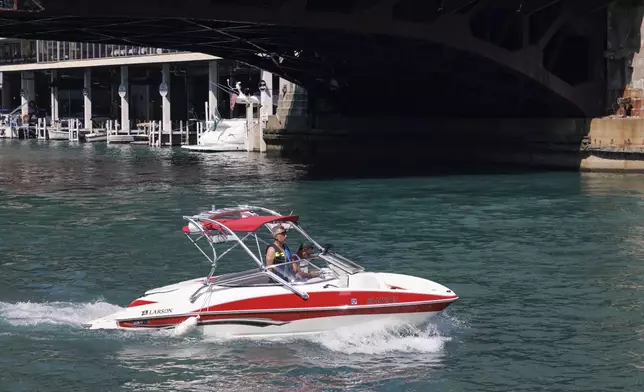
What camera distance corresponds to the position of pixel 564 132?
5825 centimetres

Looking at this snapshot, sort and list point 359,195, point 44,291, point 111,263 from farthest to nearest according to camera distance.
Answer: point 359,195, point 111,263, point 44,291

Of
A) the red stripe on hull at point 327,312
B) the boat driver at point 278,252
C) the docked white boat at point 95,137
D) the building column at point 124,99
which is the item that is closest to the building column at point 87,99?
the docked white boat at point 95,137

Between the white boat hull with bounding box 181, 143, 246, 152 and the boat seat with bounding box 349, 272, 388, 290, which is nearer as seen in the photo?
the boat seat with bounding box 349, 272, 388, 290

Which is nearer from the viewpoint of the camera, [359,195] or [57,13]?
[57,13]

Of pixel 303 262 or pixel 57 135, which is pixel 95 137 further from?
pixel 303 262

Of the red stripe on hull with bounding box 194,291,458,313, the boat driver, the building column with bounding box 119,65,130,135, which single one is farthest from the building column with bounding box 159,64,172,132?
the red stripe on hull with bounding box 194,291,458,313

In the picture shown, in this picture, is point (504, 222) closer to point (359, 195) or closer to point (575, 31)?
point (359, 195)

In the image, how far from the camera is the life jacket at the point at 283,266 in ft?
67.2

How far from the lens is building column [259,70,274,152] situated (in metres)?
82.1

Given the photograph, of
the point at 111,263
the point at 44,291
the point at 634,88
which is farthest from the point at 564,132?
the point at 44,291

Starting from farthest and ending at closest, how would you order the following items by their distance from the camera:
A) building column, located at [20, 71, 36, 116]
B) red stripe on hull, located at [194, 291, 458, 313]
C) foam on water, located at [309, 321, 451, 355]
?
building column, located at [20, 71, 36, 116]
red stripe on hull, located at [194, 291, 458, 313]
foam on water, located at [309, 321, 451, 355]

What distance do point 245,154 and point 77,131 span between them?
3372cm

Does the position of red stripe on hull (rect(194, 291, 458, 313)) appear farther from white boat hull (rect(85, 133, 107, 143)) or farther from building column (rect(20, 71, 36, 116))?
building column (rect(20, 71, 36, 116))

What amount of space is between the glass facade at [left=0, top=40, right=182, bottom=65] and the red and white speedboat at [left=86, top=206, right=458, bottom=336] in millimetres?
78198
